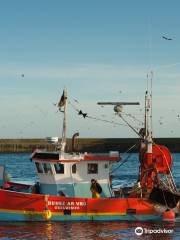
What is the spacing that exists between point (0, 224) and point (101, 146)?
102079mm

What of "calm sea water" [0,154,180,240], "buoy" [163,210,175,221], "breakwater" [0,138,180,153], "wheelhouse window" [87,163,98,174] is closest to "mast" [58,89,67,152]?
"wheelhouse window" [87,163,98,174]

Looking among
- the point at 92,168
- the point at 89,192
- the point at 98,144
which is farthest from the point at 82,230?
the point at 98,144

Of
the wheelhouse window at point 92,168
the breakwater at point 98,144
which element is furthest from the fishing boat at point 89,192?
the breakwater at point 98,144

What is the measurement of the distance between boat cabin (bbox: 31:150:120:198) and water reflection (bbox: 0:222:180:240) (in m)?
1.97

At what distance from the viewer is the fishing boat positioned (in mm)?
31766

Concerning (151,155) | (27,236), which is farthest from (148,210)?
(27,236)

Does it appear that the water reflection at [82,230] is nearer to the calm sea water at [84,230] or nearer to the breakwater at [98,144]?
the calm sea water at [84,230]

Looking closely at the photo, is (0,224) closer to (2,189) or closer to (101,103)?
(2,189)

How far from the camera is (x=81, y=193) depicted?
32594mm

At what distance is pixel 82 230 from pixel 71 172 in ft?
12.6

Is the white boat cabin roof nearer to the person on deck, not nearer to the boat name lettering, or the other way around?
the person on deck

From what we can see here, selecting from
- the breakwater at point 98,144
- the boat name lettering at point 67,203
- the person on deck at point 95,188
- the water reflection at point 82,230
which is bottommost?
the water reflection at point 82,230

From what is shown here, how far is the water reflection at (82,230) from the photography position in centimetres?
2862

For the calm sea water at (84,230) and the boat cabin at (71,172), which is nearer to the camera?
the calm sea water at (84,230)
